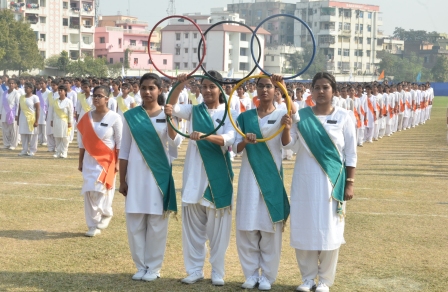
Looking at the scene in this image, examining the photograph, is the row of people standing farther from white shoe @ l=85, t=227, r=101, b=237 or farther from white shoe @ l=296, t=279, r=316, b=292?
white shoe @ l=85, t=227, r=101, b=237

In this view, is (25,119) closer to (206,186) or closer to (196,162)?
(196,162)

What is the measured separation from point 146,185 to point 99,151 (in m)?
2.25

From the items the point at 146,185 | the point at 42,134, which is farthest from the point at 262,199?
the point at 42,134

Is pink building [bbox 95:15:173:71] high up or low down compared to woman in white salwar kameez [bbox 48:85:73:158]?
up

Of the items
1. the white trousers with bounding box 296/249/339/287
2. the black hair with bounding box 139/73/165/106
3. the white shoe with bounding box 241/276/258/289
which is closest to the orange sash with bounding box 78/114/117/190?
the black hair with bounding box 139/73/165/106

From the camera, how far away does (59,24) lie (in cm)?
7700

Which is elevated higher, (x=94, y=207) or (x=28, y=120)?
(x=28, y=120)

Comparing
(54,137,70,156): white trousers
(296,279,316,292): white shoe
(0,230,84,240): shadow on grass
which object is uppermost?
(54,137,70,156): white trousers

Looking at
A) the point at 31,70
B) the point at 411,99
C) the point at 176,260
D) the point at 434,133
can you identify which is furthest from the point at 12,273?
the point at 31,70

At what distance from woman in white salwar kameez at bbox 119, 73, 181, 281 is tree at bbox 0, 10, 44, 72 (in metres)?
53.0

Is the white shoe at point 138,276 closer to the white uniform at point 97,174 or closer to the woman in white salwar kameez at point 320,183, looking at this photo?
the woman in white salwar kameez at point 320,183

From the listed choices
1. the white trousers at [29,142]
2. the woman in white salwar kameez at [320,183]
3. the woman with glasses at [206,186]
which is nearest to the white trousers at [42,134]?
the white trousers at [29,142]

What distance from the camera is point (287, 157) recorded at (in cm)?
1866

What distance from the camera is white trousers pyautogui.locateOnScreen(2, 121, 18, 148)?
1964 cm
